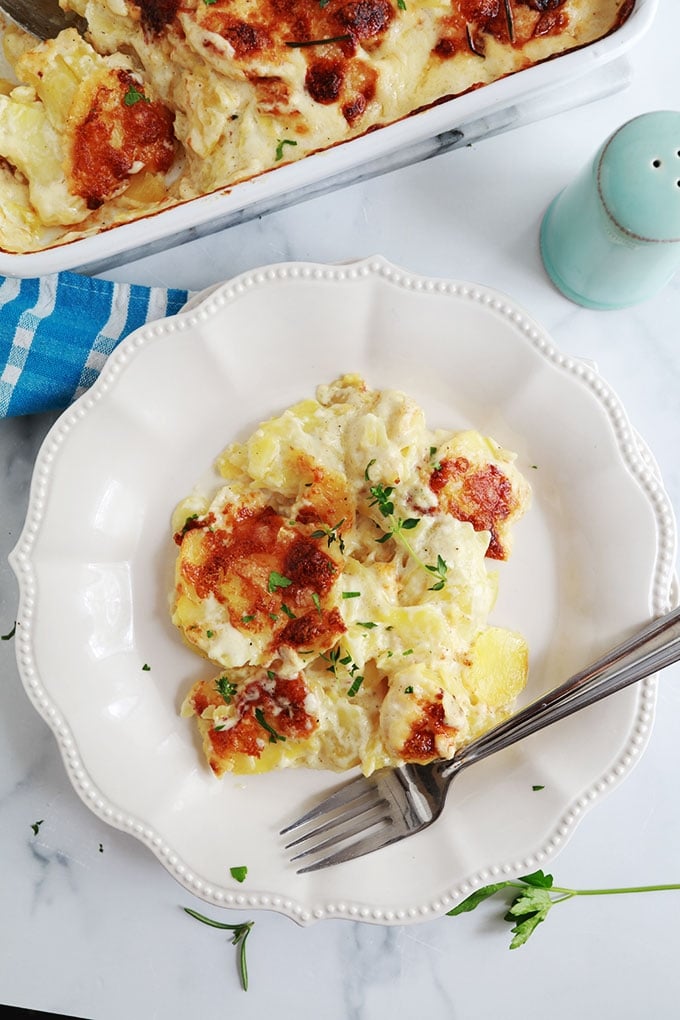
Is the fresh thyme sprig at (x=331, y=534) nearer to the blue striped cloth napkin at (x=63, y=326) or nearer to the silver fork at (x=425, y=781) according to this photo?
the silver fork at (x=425, y=781)

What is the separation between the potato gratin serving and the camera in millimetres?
1687

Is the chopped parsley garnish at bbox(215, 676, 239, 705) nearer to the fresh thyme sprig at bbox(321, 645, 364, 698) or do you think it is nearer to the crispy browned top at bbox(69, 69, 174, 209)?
the fresh thyme sprig at bbox(321, 645, 364, 698)

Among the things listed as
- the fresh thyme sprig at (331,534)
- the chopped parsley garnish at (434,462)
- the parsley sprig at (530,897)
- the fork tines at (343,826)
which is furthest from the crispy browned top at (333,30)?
the parsley sprig at (530,897)

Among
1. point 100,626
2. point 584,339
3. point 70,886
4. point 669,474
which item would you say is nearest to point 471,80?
point 584,339

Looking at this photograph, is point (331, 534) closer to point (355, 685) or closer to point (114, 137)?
point (355, 685)

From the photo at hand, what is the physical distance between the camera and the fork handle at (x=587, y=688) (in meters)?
1.70

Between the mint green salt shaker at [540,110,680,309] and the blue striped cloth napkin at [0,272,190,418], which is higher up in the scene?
the mint green salt shaker at [540,110,680,309]


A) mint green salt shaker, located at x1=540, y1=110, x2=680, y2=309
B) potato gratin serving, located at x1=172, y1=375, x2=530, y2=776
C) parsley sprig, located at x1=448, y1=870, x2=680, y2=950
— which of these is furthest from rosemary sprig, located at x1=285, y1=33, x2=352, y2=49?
parsley sprig, located at x1=448, y1=870, x2=680, y2=950

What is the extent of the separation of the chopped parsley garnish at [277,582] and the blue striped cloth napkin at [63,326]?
2.05ft

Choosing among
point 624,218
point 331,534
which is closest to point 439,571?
point 331,534

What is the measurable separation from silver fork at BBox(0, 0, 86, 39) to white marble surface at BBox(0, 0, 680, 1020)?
1.61 feet

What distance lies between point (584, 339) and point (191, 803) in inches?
54.0

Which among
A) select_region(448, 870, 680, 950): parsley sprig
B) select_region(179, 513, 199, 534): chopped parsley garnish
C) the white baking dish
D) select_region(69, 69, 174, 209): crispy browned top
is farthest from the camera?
select_region(448, 870, 680, 950): parsley sprig

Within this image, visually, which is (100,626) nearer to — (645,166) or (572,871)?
(572,871)
